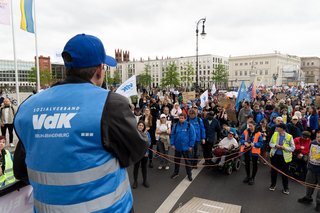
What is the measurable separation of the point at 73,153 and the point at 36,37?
46.9 ft

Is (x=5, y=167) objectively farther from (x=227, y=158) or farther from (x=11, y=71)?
(x=11, y=71)

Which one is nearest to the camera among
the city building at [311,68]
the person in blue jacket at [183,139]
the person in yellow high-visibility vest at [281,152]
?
the person in yellow high-visibility vest at [281,152]

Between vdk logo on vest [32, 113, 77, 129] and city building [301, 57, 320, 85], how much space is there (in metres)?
150

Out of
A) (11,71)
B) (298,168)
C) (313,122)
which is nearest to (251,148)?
(298,168)

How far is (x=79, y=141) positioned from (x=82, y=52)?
0.47 meters

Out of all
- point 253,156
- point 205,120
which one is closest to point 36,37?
point 205,120

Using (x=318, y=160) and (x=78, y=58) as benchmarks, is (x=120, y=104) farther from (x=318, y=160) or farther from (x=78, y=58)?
(x=318, y=160)

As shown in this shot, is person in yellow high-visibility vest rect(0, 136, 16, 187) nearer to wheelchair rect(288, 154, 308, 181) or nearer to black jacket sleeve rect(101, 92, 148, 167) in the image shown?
black jacket sleeve rect(101, 92, 148, 167)

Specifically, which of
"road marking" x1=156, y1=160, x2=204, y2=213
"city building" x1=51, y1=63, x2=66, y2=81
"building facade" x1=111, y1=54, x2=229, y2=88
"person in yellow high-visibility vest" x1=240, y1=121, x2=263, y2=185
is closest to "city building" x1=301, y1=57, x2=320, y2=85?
"building facade" x1=111, y1=54, x2=229, y2=88

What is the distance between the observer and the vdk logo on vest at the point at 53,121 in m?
1.13

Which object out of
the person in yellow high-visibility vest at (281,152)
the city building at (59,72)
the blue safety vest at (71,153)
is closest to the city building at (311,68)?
the city building at (59,72)

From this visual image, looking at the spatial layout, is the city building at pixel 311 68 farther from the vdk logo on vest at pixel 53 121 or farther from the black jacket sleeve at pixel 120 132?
the vdk logo on vest at pixel 53 121

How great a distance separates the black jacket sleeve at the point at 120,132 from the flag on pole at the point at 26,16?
43.0 feet

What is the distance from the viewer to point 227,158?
727 cm
